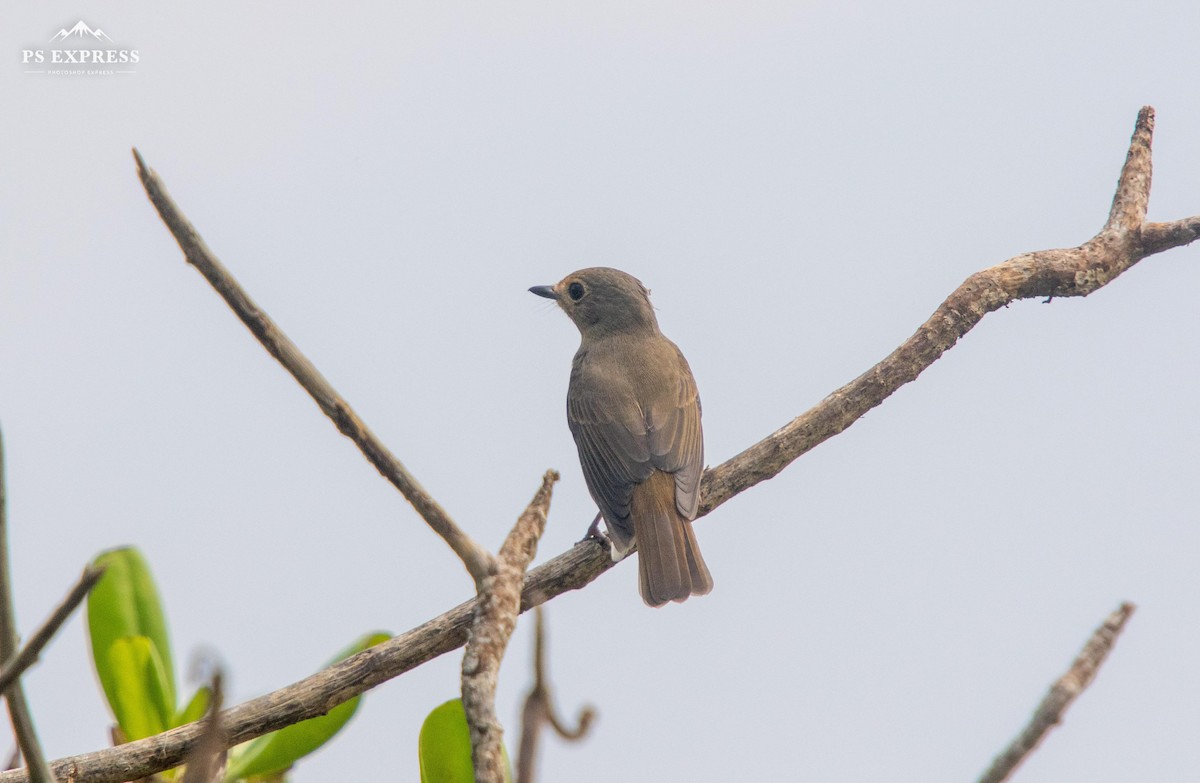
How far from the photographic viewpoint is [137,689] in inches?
177

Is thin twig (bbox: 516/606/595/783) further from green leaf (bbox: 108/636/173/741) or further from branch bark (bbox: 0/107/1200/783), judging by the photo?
green leaf (bbox: 108/636/173/741)

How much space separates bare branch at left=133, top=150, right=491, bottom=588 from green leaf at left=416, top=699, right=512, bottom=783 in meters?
1.26

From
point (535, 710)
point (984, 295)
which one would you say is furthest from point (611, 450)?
point (535, 710)

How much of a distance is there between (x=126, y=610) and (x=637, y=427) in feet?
9.69

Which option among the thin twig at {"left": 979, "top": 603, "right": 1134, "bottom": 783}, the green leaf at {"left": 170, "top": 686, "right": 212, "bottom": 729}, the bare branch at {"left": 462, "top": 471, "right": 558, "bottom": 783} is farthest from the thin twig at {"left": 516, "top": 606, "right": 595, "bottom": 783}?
the green leaf at {"left": 170, "top": 686, "right": 212, "bottom": 729}

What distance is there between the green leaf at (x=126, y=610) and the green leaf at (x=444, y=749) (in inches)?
58.8

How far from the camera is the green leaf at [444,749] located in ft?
11.5

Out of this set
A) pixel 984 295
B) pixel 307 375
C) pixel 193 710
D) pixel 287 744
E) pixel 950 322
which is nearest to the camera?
pixel 307 375

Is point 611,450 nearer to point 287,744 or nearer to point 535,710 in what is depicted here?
point 287,744

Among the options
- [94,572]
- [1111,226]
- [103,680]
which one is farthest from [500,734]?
[1111,226]

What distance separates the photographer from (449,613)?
14.4 ft

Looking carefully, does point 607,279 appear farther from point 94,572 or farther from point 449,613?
point 94,572

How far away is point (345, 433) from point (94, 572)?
2.90 ft

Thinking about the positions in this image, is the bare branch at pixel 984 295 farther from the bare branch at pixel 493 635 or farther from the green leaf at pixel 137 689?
the bare branch at pixel 493 635
